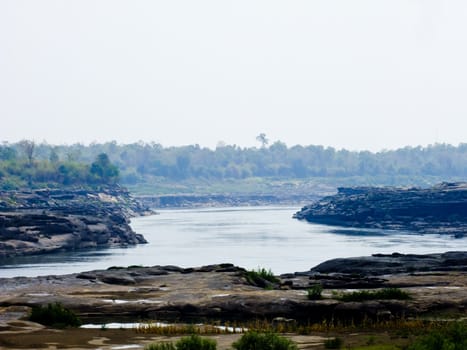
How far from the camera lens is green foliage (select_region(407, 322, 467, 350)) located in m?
32.0

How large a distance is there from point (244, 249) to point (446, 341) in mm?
96934

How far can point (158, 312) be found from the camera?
2042 inches

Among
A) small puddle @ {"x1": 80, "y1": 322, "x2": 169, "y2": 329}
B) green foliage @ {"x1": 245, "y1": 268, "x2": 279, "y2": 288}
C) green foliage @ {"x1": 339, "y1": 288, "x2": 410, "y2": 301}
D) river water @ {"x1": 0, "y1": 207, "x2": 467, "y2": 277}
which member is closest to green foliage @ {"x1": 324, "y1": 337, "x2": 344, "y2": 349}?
small puddle @ {"x1": 80, "y1": 322, "x2": 169, "y2": 329}

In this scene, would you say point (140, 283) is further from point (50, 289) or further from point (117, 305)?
point (117, 305)

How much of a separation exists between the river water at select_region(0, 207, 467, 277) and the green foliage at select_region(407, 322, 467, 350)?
61.0 meters

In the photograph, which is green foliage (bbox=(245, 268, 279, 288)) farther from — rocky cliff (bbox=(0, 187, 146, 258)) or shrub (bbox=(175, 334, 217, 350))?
rocky cliff (bbox=(0, 187, 146, 258))

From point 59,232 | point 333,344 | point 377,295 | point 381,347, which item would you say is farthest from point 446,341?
point 59,232

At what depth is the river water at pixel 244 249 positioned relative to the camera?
10862cm

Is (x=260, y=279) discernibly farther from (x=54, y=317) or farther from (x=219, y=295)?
(x=54, y=317)

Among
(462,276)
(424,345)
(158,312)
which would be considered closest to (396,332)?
(424,345)

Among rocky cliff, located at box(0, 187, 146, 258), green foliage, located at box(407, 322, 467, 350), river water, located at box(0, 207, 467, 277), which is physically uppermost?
green foliage, located at box(407, 322, 467, 350)

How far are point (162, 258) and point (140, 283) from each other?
54339 mm

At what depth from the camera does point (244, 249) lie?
129 meters

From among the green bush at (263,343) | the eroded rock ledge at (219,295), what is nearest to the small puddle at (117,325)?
the eroded rock ledge at (219,295)
